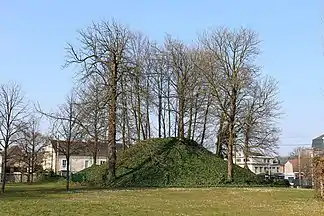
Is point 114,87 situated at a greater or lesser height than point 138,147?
greater

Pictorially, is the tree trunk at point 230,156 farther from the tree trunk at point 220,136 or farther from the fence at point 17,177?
the fence at point 17,177

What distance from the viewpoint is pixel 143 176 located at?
50.6 meters

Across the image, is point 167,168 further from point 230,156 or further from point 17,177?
point 17,177

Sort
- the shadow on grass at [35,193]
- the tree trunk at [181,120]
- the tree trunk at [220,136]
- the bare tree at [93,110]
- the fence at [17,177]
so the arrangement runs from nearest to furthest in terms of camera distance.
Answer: the shadow on grass at [35,193], the bare tree at [93,110], the tree trunk at [220,136], the tree trunk at [181,120], the fence at [17,177]

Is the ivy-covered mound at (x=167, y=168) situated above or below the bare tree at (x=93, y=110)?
below

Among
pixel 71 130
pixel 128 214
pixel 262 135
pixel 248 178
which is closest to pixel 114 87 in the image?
pixel 71 130

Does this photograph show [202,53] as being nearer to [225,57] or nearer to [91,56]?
[225,57]

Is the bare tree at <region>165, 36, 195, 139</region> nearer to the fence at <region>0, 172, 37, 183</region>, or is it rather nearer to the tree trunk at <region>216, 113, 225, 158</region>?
the tree trunk at <region>216, 113, 225, 158</region>

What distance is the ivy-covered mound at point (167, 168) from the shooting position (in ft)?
164

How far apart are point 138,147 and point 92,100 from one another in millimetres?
11687

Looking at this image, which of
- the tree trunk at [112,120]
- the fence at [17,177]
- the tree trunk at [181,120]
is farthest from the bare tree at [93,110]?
the fence at [17,177]

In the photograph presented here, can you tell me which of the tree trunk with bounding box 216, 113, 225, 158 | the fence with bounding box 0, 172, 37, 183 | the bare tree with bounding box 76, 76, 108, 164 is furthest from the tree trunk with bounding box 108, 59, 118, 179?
the fence with bounding box 0, 172, 37, 183

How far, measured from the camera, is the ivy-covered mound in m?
50.0

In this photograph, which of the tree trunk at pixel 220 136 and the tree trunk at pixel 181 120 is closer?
the tree trunk at pixel 220 136
